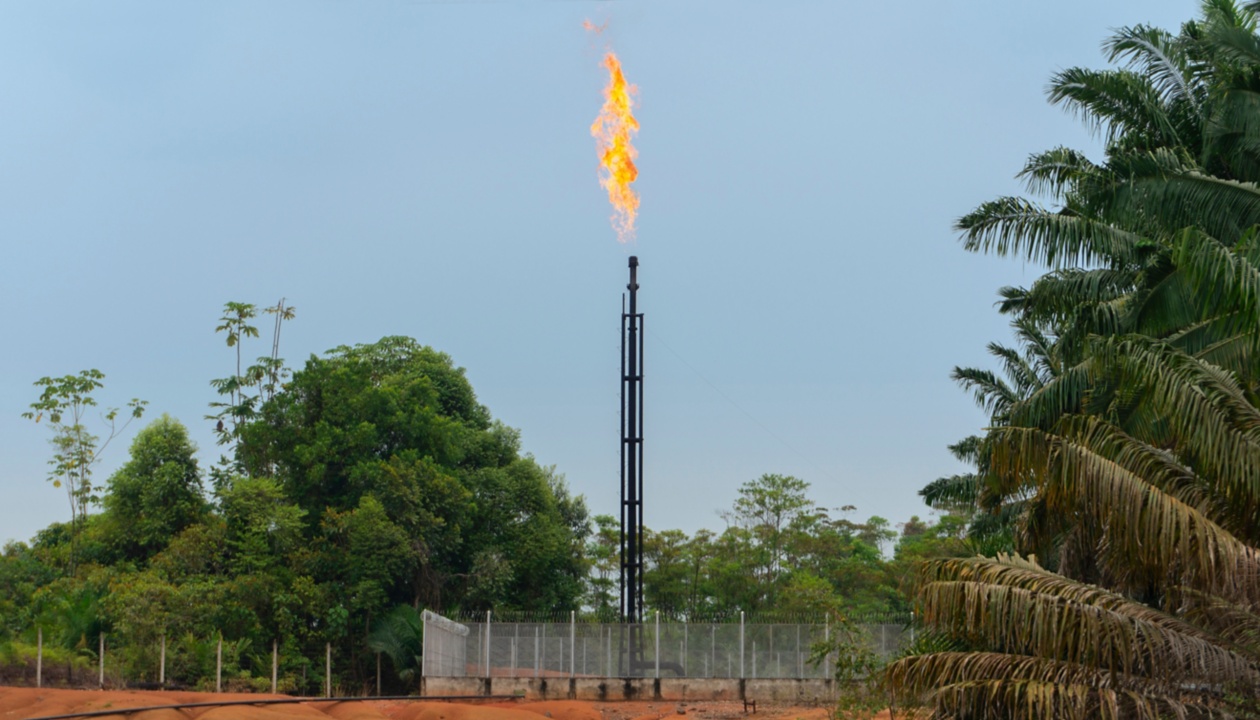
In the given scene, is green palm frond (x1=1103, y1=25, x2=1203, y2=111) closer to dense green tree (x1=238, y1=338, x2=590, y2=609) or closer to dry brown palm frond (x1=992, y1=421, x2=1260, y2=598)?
dry brown palm frond (x1=992, y1=421, x2=1260, y2=598)

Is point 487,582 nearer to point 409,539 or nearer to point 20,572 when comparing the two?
point 409,539

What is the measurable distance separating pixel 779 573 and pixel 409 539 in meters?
16.6

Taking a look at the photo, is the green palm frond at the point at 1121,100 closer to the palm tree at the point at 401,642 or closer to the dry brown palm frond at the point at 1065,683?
the dry brown palm frond at the point at 1065,683

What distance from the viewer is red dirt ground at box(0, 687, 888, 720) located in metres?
23.2

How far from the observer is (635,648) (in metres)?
30.7

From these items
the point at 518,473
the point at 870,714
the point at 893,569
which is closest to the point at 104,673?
the point at 518,473

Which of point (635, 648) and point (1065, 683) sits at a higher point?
point (1065, 683)

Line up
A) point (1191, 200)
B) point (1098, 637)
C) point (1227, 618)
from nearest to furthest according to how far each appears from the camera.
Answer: point (1098, 637)
point (1227, 618)
point (1191, 200)

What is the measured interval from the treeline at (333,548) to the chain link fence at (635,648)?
524 cm

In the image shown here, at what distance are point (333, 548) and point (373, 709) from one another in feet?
42.5

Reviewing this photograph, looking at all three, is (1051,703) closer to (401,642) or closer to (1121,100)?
(1121,100)

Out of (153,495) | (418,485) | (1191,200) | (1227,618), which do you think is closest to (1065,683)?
(1227,618)

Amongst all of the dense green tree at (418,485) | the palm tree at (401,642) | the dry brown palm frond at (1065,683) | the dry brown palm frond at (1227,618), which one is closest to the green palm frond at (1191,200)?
the dry brown palm frond at (1227,618)

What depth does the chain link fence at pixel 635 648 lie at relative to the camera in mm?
29969
